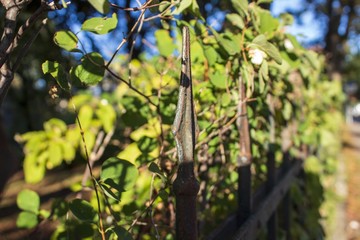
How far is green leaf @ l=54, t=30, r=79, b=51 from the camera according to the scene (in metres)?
1.05

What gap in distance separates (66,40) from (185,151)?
15.1 inches

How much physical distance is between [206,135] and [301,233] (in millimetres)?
1652

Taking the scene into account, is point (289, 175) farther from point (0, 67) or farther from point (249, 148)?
point (0, 67)

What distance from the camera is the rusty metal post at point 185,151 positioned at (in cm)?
99

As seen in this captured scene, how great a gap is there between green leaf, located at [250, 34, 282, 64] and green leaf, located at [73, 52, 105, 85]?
1.58 ft

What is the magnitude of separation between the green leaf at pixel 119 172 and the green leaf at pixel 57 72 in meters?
0.21

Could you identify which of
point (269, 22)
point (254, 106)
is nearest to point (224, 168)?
point (254, 106)

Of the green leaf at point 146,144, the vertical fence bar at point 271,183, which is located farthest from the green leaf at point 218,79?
the vertical fence bar at point 271,183

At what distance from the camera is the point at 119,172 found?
1.11 metres

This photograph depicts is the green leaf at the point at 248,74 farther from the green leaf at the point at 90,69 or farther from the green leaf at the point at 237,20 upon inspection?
the green leaf at the point at 90,69

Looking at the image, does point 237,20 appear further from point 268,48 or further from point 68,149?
point 68,149

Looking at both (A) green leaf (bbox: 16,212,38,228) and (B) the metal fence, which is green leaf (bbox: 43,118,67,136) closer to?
(A) green leaf (bbox: 16,212,38,228)

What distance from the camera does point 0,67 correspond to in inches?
36.6

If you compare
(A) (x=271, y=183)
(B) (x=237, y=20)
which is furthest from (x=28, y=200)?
(A) (x=271, y=183)
